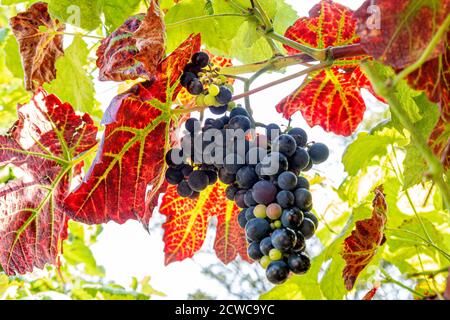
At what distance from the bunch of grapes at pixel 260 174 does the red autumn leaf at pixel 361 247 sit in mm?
193

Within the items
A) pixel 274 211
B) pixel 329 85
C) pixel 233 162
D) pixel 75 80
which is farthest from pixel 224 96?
pixel 75 80

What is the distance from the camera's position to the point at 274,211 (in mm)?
829

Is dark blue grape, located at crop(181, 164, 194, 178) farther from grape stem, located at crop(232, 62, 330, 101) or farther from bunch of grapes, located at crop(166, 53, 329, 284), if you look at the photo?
grape stem, located at crop(232, 62, 330, 101)

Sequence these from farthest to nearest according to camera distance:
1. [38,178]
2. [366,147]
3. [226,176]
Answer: [366,147], [38,178], [226,176]

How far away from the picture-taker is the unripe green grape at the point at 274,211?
0.83 metres

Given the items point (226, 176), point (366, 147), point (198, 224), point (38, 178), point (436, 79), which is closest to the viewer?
point (436, 79)

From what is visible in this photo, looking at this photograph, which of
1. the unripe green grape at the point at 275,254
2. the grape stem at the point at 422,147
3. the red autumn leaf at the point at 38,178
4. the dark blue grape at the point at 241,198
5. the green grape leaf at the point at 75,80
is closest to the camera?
the grape stem at the point at 422,147

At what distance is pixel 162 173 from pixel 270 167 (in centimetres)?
21

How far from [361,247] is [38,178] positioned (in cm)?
60

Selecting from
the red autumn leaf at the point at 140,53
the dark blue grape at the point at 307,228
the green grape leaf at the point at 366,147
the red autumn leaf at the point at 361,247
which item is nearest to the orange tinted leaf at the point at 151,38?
the red autumn leaf at the point at 140,53

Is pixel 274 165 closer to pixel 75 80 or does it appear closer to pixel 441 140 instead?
pixel 441 140

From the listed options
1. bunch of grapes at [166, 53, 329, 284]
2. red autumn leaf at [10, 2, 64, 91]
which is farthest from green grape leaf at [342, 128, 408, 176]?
red autumn leaf at [10, 2, 64, 91]

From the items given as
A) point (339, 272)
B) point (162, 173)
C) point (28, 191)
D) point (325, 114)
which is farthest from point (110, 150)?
point (339, 272)

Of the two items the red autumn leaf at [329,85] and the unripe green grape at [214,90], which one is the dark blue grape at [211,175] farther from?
the red autumn leaf at [329,85]
